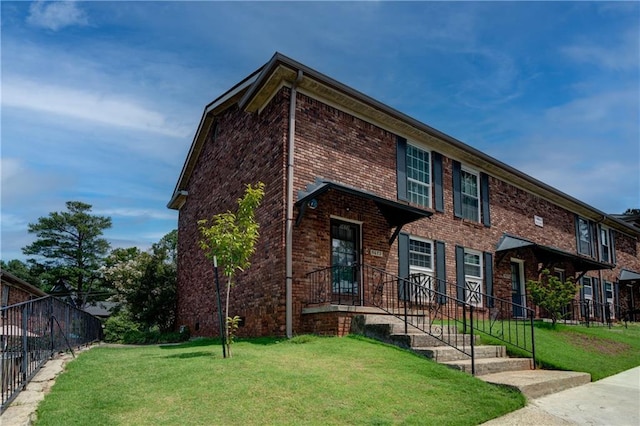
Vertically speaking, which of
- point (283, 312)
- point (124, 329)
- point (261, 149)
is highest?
point (261, 149)

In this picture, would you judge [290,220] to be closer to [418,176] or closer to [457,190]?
[418,176]

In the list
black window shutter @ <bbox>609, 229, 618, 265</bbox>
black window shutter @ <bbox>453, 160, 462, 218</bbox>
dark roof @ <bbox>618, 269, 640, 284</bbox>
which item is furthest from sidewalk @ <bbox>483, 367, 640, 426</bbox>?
dark roof @ <bbox>618, 269, 640, 284</bbox>

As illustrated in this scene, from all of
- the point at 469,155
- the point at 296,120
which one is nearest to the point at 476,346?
the point at 296,120

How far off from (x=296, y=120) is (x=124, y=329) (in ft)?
55.6

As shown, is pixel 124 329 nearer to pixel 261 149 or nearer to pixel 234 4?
pixel 261 149

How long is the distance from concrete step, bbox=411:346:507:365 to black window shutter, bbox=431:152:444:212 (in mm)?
5807

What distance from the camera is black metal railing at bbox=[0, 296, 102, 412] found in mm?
5953

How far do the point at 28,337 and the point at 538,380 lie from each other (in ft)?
25.2

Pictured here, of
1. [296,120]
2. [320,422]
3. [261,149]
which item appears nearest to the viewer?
[320,422]

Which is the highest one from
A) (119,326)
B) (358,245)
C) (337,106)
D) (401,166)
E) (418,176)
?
(337,106)

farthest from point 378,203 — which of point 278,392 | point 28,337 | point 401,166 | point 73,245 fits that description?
point 73,245

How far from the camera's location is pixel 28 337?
23.9ft

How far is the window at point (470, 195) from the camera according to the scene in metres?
15.7

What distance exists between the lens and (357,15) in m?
10.1
